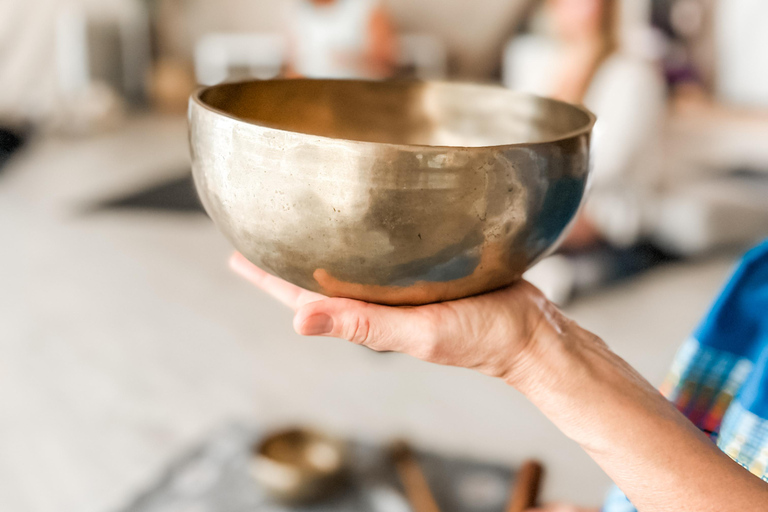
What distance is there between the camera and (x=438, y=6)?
508 centimetres

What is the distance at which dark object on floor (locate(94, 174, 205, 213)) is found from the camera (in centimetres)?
276

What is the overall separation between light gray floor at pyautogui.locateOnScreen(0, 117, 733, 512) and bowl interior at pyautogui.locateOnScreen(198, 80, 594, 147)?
771 millimetres

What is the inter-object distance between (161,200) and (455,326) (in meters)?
2.64

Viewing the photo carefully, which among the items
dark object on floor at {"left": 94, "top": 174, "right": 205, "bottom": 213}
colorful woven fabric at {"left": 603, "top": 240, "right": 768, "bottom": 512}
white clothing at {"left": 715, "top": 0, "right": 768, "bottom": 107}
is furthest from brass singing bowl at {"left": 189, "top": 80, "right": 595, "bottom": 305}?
white clothing at {"left": 715, "top": 0, "right": 768, "bottom": 107}

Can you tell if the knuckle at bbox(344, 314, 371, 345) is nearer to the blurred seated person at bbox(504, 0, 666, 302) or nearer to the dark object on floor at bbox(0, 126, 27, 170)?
A: the blurred seated person at bbox(504, 0, 666, 302)

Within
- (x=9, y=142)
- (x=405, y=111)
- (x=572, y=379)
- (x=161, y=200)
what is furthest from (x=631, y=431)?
(x=9, y=142)

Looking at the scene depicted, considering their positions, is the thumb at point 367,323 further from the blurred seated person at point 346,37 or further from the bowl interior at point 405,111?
the blurred seated person at point 346,37

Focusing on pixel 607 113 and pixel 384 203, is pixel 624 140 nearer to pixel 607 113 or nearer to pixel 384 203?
pixel 607 113

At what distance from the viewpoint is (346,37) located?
141 inches

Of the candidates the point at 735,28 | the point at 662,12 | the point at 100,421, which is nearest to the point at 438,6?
the point at 662,12

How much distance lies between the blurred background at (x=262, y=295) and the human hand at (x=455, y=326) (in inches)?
6.4

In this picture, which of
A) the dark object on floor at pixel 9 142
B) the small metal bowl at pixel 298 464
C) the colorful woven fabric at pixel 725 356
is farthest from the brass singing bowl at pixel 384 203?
the dark object on floor at pixel 9 142

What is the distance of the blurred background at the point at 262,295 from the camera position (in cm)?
128

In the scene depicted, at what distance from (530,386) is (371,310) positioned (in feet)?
0.56
